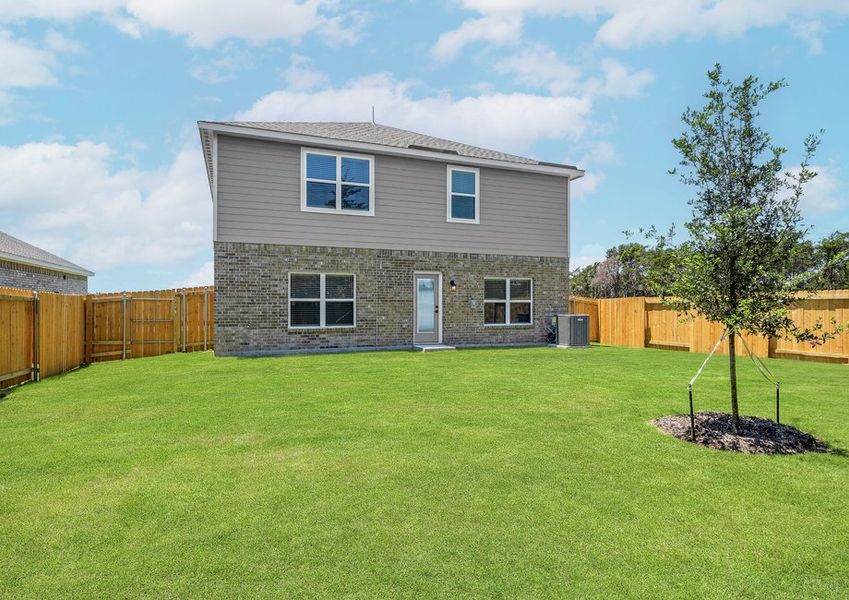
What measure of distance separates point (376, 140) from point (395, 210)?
2.19 metres

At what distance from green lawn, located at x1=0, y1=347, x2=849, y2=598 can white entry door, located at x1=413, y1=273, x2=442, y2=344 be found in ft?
25.9

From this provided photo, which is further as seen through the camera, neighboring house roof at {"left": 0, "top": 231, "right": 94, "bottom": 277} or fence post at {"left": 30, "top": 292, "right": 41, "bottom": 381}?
neighboring house roof at {"left": 0, "top": 231, "right": 94, "bottom": 277}

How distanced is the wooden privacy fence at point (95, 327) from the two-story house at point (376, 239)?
2.90 m

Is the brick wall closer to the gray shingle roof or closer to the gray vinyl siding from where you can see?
the gray vinyl siding

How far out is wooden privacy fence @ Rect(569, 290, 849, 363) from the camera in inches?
502

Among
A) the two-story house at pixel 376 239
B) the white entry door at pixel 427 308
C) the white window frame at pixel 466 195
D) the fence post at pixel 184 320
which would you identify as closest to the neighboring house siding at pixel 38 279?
the fence post at pixel 184 320

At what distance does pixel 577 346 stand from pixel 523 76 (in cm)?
875

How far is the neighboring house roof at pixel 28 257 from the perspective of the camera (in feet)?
62.4

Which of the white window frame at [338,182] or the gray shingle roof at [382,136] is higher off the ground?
the gray shingle roof at [382,136]

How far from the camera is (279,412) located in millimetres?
6586

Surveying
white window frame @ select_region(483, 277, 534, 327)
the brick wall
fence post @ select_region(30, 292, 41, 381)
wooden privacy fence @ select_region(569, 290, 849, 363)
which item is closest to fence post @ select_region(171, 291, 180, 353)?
the brick wall

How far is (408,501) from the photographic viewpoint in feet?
12.2

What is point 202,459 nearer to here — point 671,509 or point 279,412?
point 279,412

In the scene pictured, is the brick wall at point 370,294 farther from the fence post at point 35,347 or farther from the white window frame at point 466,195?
the fence post at point 35,347
